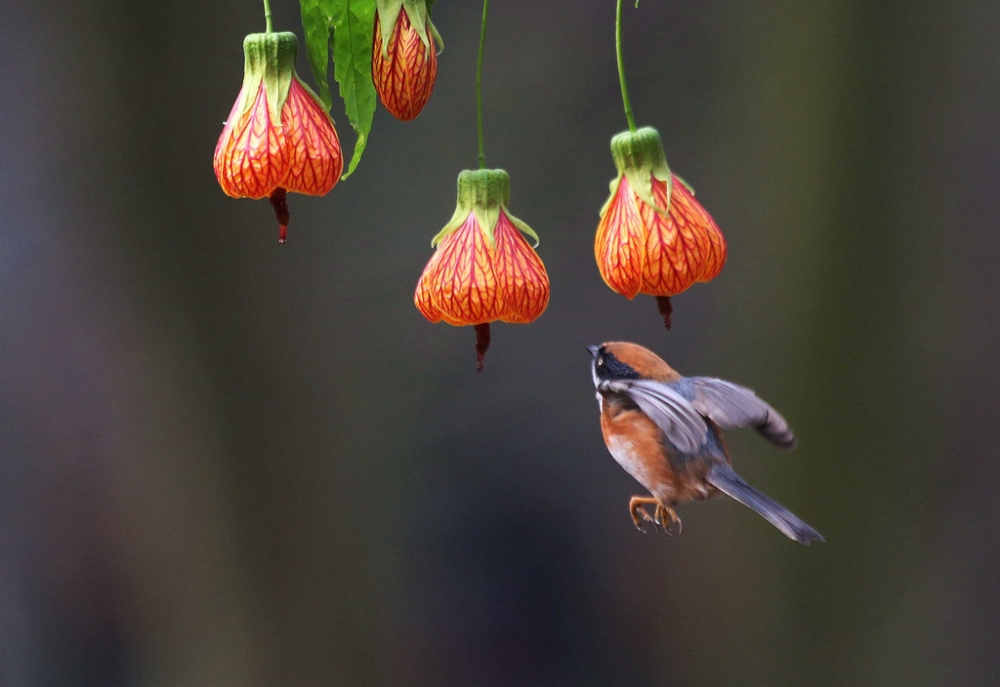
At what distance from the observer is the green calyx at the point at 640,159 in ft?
2.39

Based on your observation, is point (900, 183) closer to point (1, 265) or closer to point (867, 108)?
point (867, 108)

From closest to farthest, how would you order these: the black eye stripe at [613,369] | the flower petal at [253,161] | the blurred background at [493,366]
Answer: the flower petal at [253,161] → the black eye stripe at [613,369] → the blurred background at [493,366]

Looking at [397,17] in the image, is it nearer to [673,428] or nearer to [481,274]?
[481,274]

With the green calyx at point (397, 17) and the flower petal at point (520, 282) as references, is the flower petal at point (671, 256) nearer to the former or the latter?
the flower petal at point (520, 282)

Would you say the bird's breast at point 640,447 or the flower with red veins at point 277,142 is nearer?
the flower with red veins at point 277,142

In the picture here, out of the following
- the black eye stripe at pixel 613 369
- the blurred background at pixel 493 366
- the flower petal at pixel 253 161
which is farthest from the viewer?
the blurred background at pixel 493 366

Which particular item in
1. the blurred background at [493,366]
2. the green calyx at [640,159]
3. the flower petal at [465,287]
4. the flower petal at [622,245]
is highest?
the green calyx at [640,159]

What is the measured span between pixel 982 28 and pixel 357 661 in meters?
1.90

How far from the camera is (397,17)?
0.72 m

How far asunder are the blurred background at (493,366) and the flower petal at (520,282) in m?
1.39

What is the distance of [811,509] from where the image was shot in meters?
2.25

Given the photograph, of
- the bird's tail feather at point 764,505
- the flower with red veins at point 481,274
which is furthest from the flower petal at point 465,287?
the bird's tail feather at point 764,505

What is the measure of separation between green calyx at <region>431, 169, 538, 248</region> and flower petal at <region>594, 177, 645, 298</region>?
0.07 metres

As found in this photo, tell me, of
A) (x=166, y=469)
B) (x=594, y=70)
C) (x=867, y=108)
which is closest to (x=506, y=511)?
(x=166, y=469)
